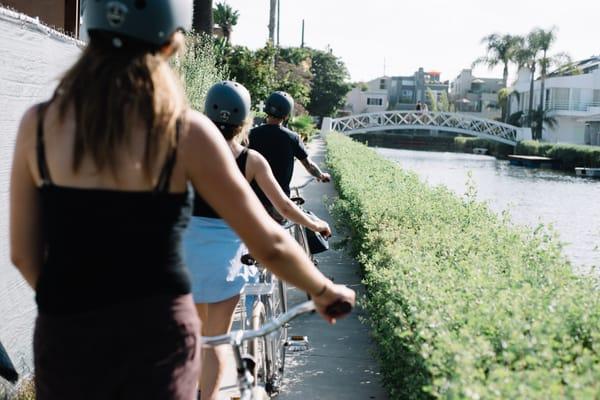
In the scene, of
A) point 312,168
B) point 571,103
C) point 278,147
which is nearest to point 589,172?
point 571,103

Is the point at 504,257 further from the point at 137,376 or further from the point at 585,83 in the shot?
the point at 585,83

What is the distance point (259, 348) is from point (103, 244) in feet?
9.31

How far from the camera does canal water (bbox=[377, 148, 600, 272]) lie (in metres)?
21.8

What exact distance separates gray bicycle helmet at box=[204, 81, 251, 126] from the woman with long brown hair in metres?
2.25

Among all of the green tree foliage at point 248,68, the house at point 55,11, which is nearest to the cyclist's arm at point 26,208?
the house at point 55,11

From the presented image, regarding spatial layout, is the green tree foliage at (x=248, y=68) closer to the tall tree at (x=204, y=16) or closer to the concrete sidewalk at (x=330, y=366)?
the tall tree at (x=204, y=16)

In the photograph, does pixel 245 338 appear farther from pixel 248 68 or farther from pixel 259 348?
pixel 248 68

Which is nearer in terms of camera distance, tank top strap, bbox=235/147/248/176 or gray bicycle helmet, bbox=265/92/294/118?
tank top strap, bbox=235/147/248/176

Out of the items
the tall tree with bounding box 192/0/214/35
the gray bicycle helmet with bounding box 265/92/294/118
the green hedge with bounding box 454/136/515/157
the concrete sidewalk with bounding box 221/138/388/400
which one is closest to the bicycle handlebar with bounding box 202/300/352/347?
the concrete sidewalk with bounding box 221/138/388/400

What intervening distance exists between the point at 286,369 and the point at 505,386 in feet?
12.5

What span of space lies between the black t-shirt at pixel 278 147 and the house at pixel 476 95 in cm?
11933

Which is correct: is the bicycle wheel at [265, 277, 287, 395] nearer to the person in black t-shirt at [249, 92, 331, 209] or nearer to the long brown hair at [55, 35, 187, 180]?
the person in black t-shirt at [249, 92, 331, 209]

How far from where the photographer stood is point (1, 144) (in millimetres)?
4723

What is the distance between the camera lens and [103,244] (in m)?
1.98
